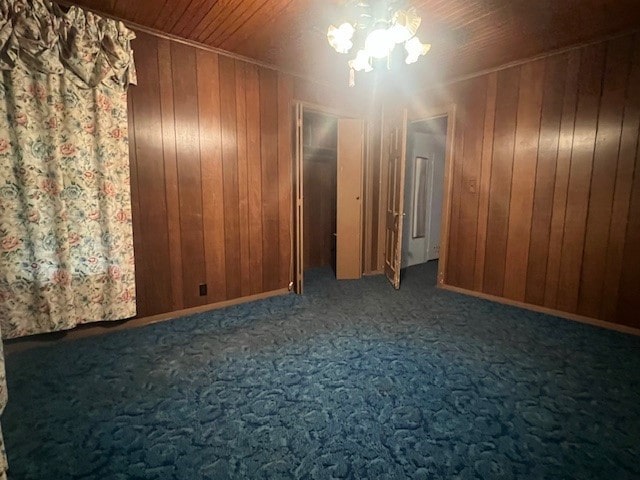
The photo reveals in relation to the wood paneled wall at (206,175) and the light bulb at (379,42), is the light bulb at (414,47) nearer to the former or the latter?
the light bulb at (379,42)

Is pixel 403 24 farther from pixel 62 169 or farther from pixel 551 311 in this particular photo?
pixel 551 311

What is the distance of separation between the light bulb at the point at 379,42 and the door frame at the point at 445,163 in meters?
1.85

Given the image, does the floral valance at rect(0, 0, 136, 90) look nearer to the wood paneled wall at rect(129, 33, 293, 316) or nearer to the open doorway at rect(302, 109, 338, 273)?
the wood paneled wall at rect(129, 33, 293, 316)

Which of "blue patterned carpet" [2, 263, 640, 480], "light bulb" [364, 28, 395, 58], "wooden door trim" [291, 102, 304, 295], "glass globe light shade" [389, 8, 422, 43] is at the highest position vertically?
"glass globe light shade" [389, 8, 422, 43]

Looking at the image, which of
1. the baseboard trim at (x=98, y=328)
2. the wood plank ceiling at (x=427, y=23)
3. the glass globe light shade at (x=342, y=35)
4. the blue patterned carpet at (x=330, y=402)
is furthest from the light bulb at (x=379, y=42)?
the baseboard trim at (x=98, y=328)

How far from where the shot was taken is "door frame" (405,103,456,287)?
355 cm

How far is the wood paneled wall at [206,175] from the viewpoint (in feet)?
8.55

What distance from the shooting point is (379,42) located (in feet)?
6.34

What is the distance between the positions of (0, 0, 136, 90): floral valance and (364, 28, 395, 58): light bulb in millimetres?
1869

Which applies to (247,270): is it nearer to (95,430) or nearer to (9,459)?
(95,430)

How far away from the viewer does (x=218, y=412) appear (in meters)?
1.62

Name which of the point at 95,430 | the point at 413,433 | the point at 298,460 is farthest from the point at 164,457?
the point at 413,433

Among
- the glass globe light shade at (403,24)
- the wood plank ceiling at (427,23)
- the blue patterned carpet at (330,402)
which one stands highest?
the wood plank ceiling at (427,23)

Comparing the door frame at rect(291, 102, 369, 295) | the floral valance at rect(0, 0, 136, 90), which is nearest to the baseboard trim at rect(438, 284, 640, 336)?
the door frame at rect(291, 102, 369, 295)
